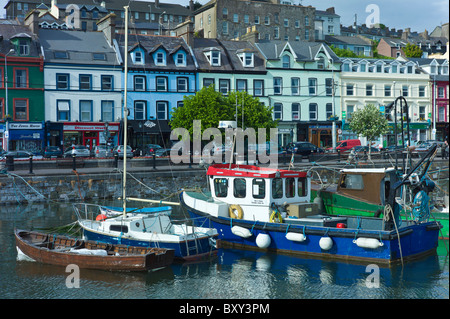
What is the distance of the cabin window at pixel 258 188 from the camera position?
19781mm

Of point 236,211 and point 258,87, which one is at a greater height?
point 258,87

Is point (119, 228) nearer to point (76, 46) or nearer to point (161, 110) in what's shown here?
point (161, 110)

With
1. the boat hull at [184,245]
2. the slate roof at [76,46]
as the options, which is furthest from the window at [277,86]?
the boat hull at [184,245]

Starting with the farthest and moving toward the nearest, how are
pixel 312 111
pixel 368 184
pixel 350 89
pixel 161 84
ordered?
1. pixel 350 89
2. pixel 312 111
3. pixel 161 84
4. pixel 368 184

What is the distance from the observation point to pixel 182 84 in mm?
49812

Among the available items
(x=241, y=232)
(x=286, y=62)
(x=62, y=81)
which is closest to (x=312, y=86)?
(x=286, y=62)

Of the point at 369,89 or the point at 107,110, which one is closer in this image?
the point at 107,110

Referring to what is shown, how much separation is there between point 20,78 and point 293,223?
33.6 metres

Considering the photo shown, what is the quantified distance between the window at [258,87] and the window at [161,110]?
8.96 m

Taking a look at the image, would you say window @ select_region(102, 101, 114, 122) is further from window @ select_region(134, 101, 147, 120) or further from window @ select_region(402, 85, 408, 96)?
window @ select_region(402, 85, 408, 96)

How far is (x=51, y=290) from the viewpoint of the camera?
1552 centimetres

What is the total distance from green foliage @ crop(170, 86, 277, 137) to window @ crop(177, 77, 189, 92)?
6.15 m

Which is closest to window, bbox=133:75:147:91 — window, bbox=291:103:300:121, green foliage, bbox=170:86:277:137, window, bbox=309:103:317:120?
green foliage, bbox=170:86:277:137

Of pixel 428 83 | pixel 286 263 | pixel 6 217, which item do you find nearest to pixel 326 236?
pixel 286 263
